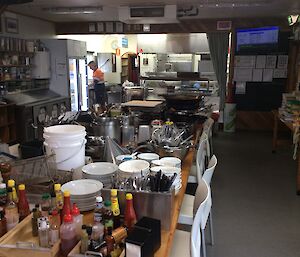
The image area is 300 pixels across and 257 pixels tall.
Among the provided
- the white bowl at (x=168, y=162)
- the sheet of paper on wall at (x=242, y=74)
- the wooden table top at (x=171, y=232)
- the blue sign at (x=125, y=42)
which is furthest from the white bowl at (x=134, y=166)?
the blue sign at (x=125, y=42)

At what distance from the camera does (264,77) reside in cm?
705

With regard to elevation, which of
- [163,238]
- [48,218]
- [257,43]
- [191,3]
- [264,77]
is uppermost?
[191,3]

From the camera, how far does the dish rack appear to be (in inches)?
66.6

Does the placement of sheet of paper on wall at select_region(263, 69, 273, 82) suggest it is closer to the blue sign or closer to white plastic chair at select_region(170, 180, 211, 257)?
the blue sign

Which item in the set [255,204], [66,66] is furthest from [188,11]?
[255,204]

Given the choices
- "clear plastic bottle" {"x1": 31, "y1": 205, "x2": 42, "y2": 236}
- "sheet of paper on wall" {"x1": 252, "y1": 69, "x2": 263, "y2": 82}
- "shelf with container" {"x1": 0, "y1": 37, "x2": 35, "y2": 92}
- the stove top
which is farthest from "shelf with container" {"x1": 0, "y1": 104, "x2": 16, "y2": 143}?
"sheet of paper on wall" {"x1": 252, "y1": 69, "x2": 263, "y2": 82}

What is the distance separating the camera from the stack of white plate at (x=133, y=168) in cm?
180

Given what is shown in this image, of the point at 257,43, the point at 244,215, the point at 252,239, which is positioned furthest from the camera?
the point at 257,43

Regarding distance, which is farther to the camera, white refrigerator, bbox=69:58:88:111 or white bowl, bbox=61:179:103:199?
white refrigerator, bbox=69:58:88:111

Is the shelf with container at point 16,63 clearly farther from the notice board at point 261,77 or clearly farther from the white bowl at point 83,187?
the white bowl at point 83,187

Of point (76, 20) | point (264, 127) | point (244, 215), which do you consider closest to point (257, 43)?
point (264, 127)

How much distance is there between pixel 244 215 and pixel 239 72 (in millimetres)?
4549

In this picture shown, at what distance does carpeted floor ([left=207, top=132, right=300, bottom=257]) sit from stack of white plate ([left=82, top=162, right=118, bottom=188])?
50.2 inches

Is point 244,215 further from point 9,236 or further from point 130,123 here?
point 9,236
